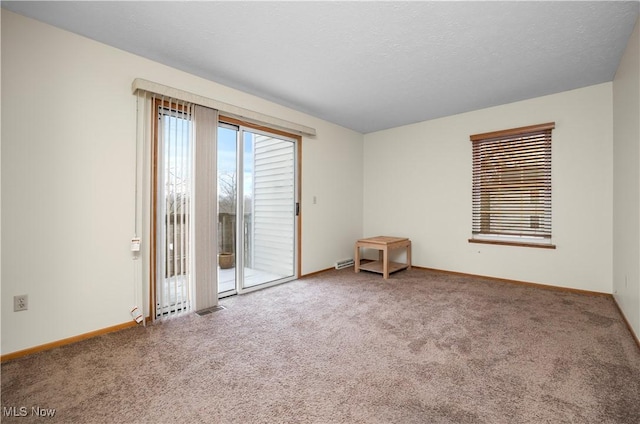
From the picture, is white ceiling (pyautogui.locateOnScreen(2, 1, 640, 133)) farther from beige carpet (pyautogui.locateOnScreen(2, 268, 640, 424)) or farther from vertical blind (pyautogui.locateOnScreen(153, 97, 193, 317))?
beige carpet (pyautogui.locateOnScreen(2, 268, 640, 424))

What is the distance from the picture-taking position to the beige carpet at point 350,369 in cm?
148

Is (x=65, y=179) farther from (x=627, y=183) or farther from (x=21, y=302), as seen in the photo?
(x=627, y=183)

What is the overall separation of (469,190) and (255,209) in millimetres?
3124

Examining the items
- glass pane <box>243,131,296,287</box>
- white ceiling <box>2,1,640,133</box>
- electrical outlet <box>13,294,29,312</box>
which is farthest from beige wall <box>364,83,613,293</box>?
electrical outlet <box>13,294,29,312</box>

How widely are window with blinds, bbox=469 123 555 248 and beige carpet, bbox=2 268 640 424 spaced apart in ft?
3.72

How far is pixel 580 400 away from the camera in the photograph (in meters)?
1.54

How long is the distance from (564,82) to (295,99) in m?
3.11

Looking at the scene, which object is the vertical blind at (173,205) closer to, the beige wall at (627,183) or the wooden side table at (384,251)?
the wooden side table at (384,251)

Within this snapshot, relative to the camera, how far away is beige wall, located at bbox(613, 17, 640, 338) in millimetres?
2221

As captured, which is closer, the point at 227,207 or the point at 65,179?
the point at 65,179

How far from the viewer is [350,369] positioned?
1.86m

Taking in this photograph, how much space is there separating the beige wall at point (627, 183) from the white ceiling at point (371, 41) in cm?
24

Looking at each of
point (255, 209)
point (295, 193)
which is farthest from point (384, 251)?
point (255, 209)

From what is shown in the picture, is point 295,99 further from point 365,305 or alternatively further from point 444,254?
point 444,254
